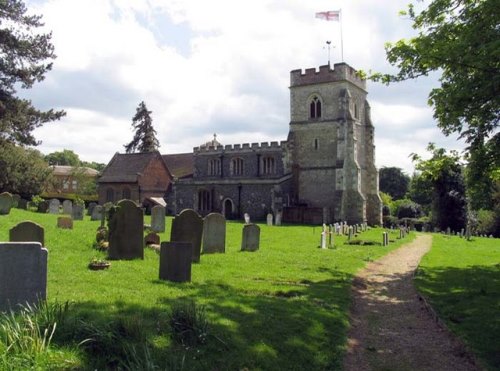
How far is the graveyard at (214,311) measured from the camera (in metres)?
4.86

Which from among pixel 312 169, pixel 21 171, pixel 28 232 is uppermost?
pixel 312 169

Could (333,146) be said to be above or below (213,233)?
above

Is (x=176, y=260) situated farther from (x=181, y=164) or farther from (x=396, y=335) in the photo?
(x=181, y=164)

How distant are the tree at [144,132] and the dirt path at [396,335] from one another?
5254 centimetres

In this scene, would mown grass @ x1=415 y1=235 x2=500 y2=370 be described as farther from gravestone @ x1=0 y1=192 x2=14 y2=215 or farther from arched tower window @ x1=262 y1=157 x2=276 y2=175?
arched tower window @ x1=262 y1=157 x2=276 y2=175

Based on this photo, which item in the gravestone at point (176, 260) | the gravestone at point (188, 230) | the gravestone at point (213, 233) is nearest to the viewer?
the gravestone at point (176, 260)

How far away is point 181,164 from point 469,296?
157ft

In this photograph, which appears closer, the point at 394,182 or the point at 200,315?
the point at 200,315

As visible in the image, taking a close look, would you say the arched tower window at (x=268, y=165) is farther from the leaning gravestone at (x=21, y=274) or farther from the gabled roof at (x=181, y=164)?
the leaning gravestone at (x=21, y=274)

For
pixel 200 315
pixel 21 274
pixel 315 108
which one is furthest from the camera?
pixel 315 108

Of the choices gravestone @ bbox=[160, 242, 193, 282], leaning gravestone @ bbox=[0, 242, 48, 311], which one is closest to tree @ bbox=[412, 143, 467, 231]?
gravestone @ bbox=[160, 242, 193, 282]

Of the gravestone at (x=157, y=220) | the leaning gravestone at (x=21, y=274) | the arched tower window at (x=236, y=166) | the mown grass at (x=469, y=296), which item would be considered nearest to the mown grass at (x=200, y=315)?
the leaning gravestone at (x=21, y=274)

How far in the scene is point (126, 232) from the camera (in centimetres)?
1141

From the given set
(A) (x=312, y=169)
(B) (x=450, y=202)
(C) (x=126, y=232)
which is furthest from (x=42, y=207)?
(B) (x=450, y=202)
